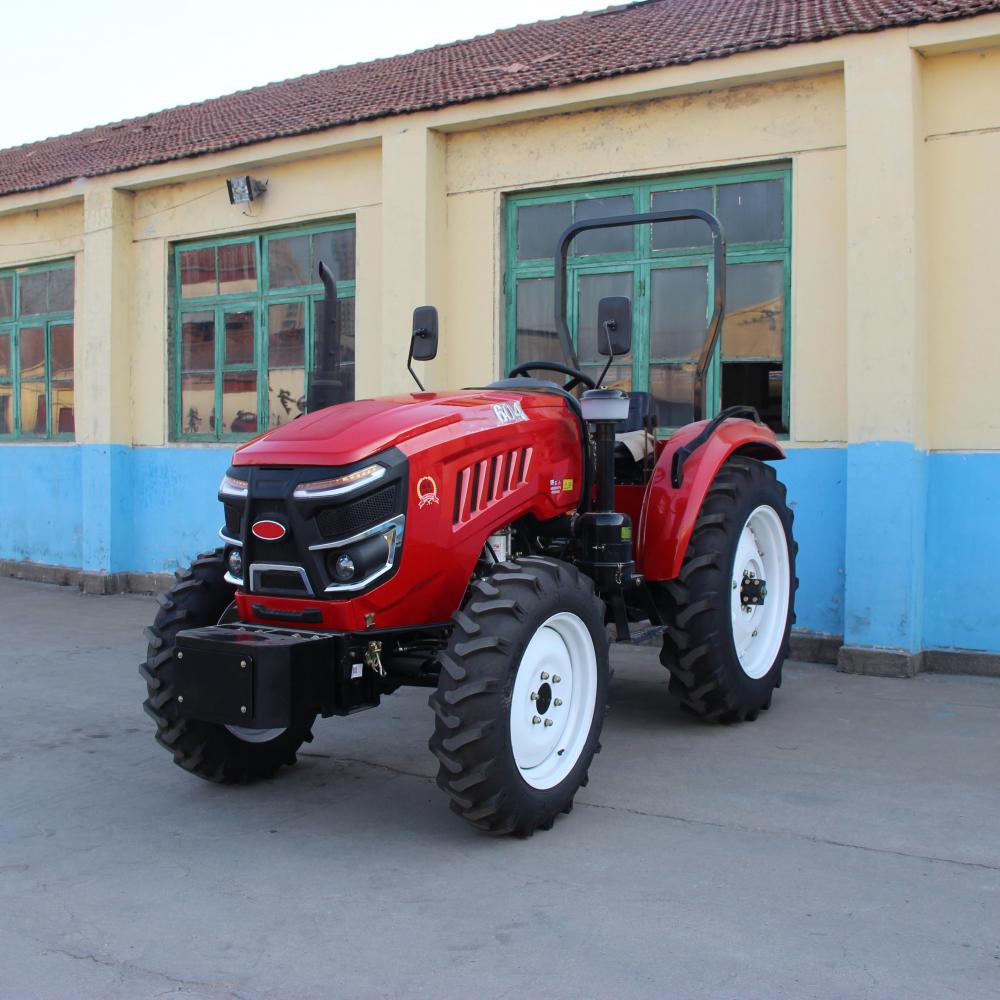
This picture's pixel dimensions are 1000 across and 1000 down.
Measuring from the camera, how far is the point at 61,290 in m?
13.2

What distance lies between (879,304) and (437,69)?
19.1ft

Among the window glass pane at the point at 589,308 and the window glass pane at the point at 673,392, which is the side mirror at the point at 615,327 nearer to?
the window glass pane at the point at 673,392

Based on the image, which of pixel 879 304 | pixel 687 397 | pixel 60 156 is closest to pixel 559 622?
pixel 879 304

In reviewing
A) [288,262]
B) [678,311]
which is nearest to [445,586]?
[678,311]

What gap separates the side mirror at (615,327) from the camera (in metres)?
5.07

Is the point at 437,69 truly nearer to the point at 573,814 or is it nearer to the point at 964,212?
the point at 964,212

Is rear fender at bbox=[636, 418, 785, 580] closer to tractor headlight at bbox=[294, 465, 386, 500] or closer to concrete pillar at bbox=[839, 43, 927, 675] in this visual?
tractor headlight at bbox=[294, 465, 386, 500]

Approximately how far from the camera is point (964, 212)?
25.1ft

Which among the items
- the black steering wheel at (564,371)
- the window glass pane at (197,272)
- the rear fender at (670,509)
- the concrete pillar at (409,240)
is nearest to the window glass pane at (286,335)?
the window glass pane at (197,272)

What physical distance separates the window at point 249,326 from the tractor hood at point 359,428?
614 centimetres

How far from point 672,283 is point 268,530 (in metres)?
5.34

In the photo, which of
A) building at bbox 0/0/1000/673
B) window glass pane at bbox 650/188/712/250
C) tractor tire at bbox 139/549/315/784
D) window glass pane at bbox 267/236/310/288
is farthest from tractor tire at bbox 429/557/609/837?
window glass pane at bbox 267/236/310/288

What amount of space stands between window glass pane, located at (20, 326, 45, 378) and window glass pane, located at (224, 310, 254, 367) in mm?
3016

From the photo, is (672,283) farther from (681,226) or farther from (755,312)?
(755,312)
